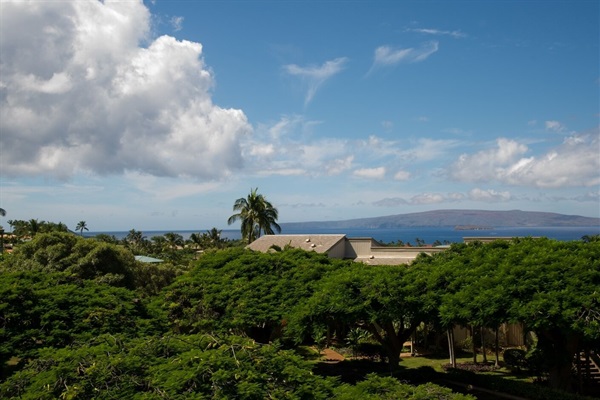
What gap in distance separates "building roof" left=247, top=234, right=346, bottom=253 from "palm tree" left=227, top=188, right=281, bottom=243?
10.4 metres

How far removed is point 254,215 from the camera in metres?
52.5

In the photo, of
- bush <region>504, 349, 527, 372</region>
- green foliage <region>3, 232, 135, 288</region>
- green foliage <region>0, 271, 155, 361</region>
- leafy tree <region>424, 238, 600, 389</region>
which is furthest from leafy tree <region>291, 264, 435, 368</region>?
green foliage <region>3, 232, 135, 288</region>

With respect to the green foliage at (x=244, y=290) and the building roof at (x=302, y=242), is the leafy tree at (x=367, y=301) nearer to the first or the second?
the green foliage at (x=244, y=290)

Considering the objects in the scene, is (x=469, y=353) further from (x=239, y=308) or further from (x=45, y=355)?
(x=45, y=355)

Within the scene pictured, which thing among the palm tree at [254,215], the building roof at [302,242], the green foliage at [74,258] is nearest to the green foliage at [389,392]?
the green foliage at [74,258]

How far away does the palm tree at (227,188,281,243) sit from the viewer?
52.4 metres

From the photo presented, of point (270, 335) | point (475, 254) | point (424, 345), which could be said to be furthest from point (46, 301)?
point (424, 345)

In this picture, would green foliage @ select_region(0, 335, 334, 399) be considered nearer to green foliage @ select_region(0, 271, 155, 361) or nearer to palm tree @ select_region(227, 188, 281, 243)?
green foliage @ select_region(0, 271, 155, 361)

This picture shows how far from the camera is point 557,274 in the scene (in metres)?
15.3

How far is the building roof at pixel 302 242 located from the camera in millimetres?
37688

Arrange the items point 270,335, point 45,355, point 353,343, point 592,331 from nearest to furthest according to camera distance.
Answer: point 45,355
point 592,331
point 270,335
point 353,343

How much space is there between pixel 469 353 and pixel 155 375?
78.7 ft

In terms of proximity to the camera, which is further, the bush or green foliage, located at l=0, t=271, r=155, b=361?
the bush

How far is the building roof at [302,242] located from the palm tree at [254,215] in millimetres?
10419
